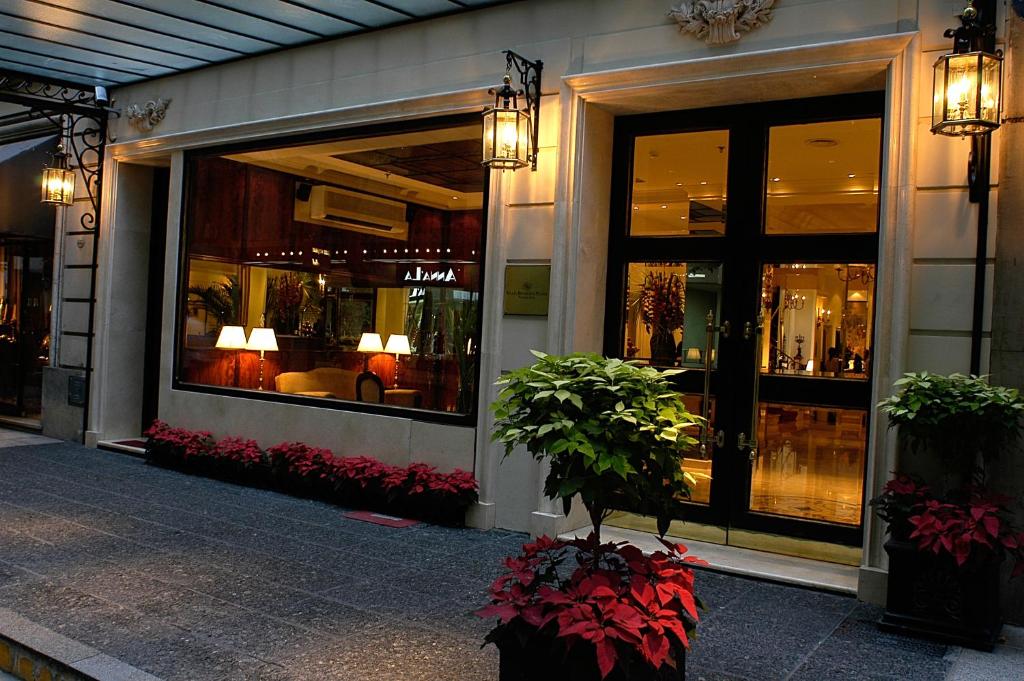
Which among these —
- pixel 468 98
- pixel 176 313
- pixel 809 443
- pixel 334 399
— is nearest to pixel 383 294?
pixel 334 399

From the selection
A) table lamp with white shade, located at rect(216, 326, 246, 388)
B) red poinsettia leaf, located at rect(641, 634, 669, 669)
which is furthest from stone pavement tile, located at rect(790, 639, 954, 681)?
table lamp with white shade, located at rect(216, 326, 246, 388)

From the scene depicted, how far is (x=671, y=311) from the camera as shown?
7.55 m

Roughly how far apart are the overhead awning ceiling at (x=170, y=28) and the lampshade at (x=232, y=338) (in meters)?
3.11

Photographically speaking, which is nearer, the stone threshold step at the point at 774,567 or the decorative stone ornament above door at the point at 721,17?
the stone threshold step at the point at 774,567

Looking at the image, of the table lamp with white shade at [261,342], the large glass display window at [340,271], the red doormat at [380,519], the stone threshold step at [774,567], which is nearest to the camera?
the stone threshold step at [774,567]

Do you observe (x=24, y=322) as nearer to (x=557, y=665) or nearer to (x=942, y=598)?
(x=557, y=665)

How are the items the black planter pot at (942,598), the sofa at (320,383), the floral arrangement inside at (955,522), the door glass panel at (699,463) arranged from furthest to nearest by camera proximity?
the sofa at (320,383)
the door glass panel at (699,463)
the black planter pot at (942,598)
the floral arrangement inside at (955,522)

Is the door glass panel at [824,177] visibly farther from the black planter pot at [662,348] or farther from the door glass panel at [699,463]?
the door glass panel at [699,463]

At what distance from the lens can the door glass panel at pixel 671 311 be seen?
7.37m

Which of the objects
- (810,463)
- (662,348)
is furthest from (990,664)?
(662,348)

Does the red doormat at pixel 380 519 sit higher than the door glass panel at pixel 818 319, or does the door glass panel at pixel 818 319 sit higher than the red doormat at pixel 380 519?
the door glass panel at pixel 818 319

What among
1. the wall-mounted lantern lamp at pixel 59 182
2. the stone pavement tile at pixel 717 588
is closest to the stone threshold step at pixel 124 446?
the wall-mounted lantern lamp at pixel 59 182

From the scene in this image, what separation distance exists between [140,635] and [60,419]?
8342 mm

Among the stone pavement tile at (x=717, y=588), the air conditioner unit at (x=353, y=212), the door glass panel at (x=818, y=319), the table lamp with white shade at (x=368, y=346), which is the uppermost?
the air conditioner unit at (x=353, y=212)
